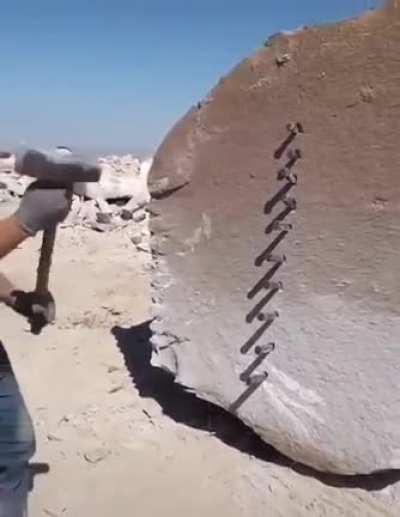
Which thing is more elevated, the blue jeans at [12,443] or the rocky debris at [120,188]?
the blue jeans at [12,443]

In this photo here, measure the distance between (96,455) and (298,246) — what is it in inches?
44.5

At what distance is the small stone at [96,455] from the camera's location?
10.4 ft

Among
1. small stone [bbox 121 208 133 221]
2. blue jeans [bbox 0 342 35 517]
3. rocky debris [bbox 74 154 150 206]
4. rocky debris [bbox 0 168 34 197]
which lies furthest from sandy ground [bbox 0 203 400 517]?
rocky debris [bbox 0 168 34 197]

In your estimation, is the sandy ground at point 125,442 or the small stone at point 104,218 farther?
the small stone at point 104,218

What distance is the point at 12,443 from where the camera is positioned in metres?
2.15

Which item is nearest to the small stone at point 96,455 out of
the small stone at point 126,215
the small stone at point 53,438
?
the small stone at point 53,438

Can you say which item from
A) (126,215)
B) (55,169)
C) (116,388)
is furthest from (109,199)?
(55,169)

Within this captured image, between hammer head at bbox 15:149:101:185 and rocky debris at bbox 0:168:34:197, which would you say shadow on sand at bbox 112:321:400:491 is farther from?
rocky debris at bbox 0:168:34:197

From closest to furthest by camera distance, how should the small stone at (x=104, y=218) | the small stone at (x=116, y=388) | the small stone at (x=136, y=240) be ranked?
the small stone at (x=116, y=388)
the small stone at (x=136, y=240)
the small stone at (x=104, y=218)

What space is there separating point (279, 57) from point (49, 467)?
175 centimetres

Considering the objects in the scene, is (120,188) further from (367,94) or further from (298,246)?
(367,94)

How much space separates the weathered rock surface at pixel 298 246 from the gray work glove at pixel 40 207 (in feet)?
4.12

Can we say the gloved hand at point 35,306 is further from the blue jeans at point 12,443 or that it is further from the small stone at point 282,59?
the small stone at point 282,59

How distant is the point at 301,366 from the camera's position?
3010mm
